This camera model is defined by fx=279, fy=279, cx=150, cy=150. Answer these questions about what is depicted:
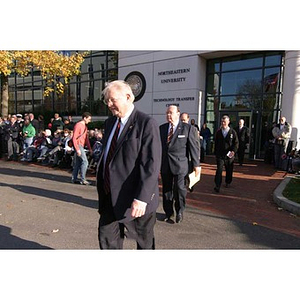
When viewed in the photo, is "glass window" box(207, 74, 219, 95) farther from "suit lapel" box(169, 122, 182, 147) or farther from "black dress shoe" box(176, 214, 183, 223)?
"black dress shoe" box(176, 214, 183, 223)

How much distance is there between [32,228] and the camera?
424 centimetres

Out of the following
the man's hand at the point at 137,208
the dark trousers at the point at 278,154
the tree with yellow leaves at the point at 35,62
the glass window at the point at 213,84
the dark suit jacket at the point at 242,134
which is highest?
the tree with yellow leaves at the point at 35,62

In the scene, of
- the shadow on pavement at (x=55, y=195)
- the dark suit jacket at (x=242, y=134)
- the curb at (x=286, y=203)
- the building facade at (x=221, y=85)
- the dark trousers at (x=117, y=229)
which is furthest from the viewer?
the building facade at (x=221, y=85)

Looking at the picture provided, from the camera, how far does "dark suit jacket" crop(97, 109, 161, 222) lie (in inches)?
95.3

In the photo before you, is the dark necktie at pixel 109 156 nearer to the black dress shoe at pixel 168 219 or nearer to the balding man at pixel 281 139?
the black dress shoe at pixel 168 219

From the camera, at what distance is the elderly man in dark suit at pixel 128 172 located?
2.43 metres

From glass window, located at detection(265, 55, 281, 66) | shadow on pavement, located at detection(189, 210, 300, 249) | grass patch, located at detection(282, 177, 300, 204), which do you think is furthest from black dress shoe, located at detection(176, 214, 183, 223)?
glass window, located at detection(265, 55, 281, 66)

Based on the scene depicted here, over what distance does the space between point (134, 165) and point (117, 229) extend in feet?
2.27

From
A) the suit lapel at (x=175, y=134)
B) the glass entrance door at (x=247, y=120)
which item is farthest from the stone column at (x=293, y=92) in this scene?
the suit lapel at (x=175, y=134)

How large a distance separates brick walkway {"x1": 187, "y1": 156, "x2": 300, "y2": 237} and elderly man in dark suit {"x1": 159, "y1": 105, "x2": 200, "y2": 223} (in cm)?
111

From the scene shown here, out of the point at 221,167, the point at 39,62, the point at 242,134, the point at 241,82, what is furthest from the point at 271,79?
the point at 39,62

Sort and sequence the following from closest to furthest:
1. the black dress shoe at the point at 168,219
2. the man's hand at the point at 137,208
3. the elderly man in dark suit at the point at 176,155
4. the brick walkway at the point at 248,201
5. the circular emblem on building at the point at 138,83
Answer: the man's hand at the point at 137,208 → the elderly man in dark suit at the point at 176,155 → the black dress shoe at the point at 168,219 → the brick walkway at the point at 248,201 → the circular emblem on building at the point at 138,83

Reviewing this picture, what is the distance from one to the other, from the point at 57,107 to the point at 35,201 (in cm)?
2006

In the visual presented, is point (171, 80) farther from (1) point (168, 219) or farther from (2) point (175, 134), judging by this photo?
(1) point (168, 219)
